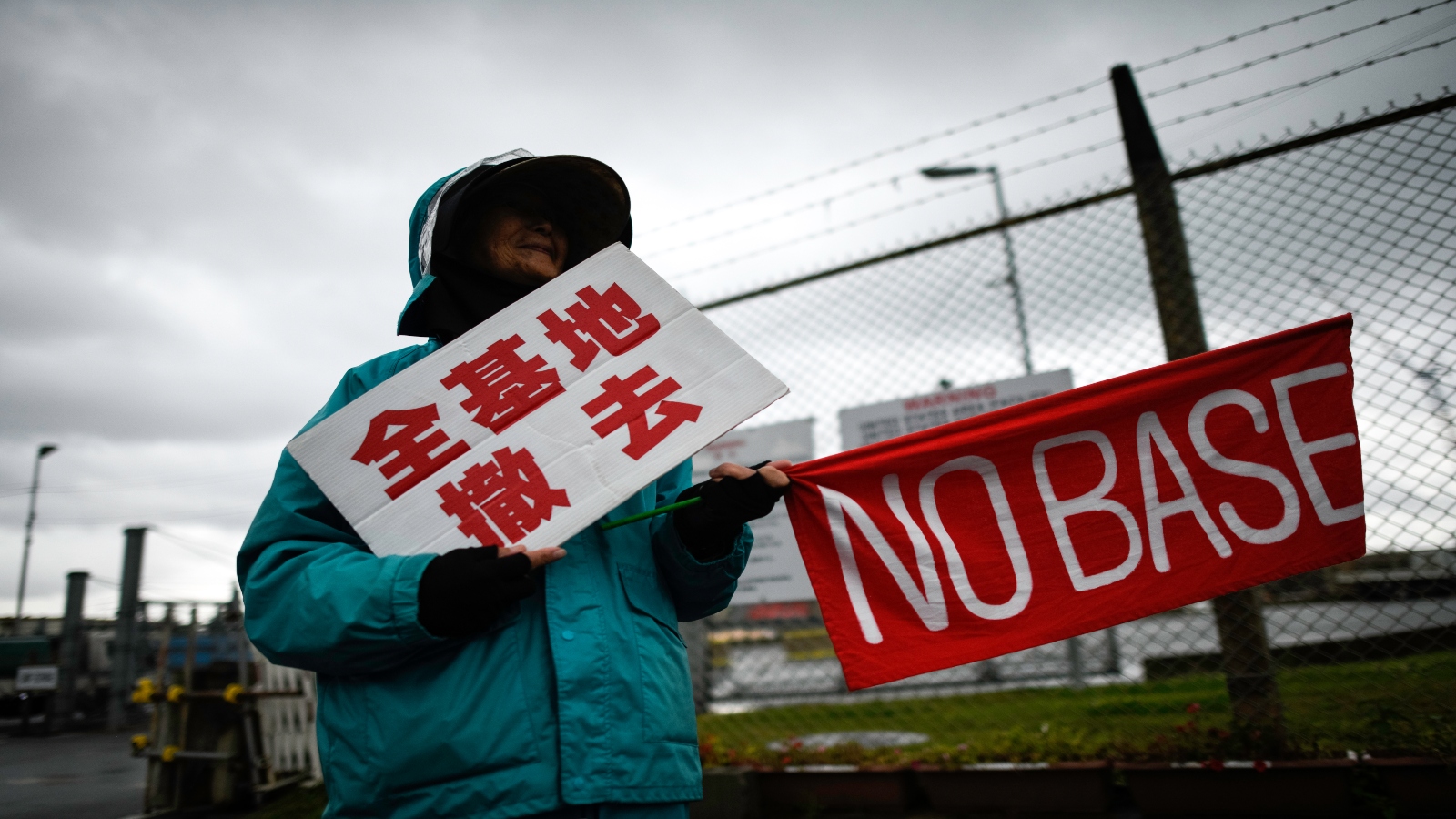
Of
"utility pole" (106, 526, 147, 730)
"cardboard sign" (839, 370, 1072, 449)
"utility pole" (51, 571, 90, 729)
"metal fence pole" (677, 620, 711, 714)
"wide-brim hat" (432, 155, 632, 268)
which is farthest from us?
"utility pole" (51, 571, 90, 729)

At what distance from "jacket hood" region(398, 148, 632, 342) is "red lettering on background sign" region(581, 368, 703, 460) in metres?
0.39

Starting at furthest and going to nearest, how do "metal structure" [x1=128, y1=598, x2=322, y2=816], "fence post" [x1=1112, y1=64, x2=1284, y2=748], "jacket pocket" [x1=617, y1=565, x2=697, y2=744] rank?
"metal structure" [x1=128, y1=598, x2=322, y2=816], "fence post" [x1=1112, y1=64, x2=1284, y2=748], "jacket pocket" [x1=617, y1=565, x2=697, y2=744]

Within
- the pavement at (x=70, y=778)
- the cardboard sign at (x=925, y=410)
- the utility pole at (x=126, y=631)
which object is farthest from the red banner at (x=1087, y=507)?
the utility pole at (x=126, y=631)

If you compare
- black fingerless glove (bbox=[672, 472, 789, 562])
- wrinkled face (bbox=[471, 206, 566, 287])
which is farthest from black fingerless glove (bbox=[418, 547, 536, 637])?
wrinkled face (bbox=[471, 206, 566, 287])

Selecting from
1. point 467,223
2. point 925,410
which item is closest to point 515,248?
point 467,223

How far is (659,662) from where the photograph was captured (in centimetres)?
144

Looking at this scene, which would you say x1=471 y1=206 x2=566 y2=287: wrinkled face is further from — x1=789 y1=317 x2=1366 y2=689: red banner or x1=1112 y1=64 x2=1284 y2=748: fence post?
x1=1112 y1=64 x2=1284 y2=748: fence post

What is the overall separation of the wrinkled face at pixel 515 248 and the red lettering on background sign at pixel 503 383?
24 cm

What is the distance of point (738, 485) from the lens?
1.57 metres

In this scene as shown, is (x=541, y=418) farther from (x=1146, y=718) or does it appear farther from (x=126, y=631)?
(x=126, y=631)

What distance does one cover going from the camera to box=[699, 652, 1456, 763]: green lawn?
2762 mm

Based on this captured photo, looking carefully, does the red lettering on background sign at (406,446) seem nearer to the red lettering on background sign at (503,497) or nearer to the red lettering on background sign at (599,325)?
the red lettering on background sign at (503,497)

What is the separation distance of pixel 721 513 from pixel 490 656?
516mm

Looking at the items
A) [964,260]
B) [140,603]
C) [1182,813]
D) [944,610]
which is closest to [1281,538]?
[944,610]
